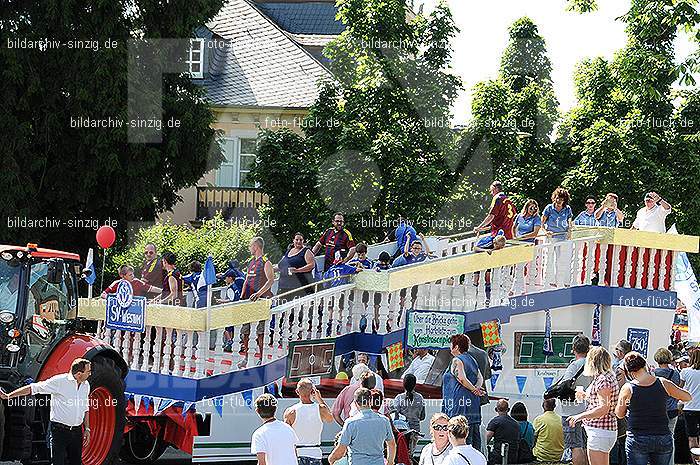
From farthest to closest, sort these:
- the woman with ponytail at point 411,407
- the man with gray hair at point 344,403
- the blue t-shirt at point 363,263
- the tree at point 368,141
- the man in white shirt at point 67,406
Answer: the tree at point 368,141 → the blue t-shirt at point 363,263 → the woman with ponytail at point 411,407 → the man with gray hair at point 344,403 → the man in white shirt at point 67,406

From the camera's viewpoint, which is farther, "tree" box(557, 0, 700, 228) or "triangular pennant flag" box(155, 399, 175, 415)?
"tree" box(557, 0, 700, 228)

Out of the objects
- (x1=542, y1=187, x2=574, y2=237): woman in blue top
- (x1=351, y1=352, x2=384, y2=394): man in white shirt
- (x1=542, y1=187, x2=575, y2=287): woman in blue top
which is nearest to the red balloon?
(x1=351, y1=352, x2=384, y2=394): man in white shirt

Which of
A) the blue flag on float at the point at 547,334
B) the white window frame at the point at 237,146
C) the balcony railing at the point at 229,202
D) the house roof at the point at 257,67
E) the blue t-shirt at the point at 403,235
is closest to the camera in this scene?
the blue t-shirt at the point at 403,235

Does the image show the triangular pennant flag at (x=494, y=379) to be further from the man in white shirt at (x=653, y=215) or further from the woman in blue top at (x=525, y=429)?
the man in white shirt at (x=653, y=215)

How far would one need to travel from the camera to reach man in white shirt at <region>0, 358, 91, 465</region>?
13.2 metres

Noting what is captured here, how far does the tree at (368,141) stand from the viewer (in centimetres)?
3105

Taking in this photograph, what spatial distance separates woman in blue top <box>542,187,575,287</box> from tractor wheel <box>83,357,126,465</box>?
8.06 m

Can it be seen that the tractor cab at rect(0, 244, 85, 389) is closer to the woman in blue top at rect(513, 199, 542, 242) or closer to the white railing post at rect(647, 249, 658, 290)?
the woman in blue top at rect(513, 199, 542, 242)

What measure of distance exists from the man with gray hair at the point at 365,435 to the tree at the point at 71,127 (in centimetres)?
1316

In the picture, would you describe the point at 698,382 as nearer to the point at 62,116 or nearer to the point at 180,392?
the point at 180,392

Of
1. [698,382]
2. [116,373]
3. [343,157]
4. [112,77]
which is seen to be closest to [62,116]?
[112,77]

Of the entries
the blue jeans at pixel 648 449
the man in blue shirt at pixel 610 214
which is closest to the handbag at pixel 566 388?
the blue jeans at pixel 648 449

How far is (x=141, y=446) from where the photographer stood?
1725 centimetres

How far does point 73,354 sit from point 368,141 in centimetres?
1761
